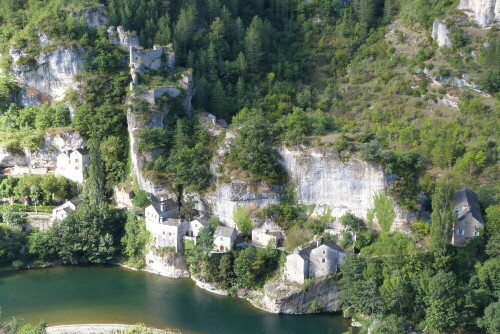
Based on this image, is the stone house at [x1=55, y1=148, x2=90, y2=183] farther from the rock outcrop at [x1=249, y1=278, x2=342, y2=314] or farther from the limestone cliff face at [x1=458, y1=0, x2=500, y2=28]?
the limestone cliff face at [x1=458, y1=0, x2=500, y2=28]

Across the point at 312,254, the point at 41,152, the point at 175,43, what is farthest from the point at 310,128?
the point at 41,152

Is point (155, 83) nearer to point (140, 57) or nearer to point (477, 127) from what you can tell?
point (140, 57)

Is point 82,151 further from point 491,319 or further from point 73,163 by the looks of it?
point 491,319

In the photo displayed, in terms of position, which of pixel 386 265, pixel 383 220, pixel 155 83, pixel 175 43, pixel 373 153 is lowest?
pixel 386 265

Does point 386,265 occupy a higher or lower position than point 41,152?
lower

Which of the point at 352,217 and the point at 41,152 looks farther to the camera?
the point at 41,152

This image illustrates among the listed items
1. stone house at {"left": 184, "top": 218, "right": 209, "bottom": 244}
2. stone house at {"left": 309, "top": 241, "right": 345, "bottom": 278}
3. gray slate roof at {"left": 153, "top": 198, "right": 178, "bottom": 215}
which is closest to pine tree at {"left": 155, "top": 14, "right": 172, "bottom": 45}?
gray slate roof at {"left": 153, "top": 198, "right": 178, "bottom": 215}

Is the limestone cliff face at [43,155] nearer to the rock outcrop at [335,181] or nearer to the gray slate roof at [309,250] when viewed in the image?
the rock outcrop at [335,181]

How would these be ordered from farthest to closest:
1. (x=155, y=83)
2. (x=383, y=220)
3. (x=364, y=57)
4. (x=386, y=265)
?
1. (x=364, y=57)
2. (x=155, y=83)
3. (x=383, y=220)
4. (x=386, y=265)

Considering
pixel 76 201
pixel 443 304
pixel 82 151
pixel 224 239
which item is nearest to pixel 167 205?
pixel 224 239
